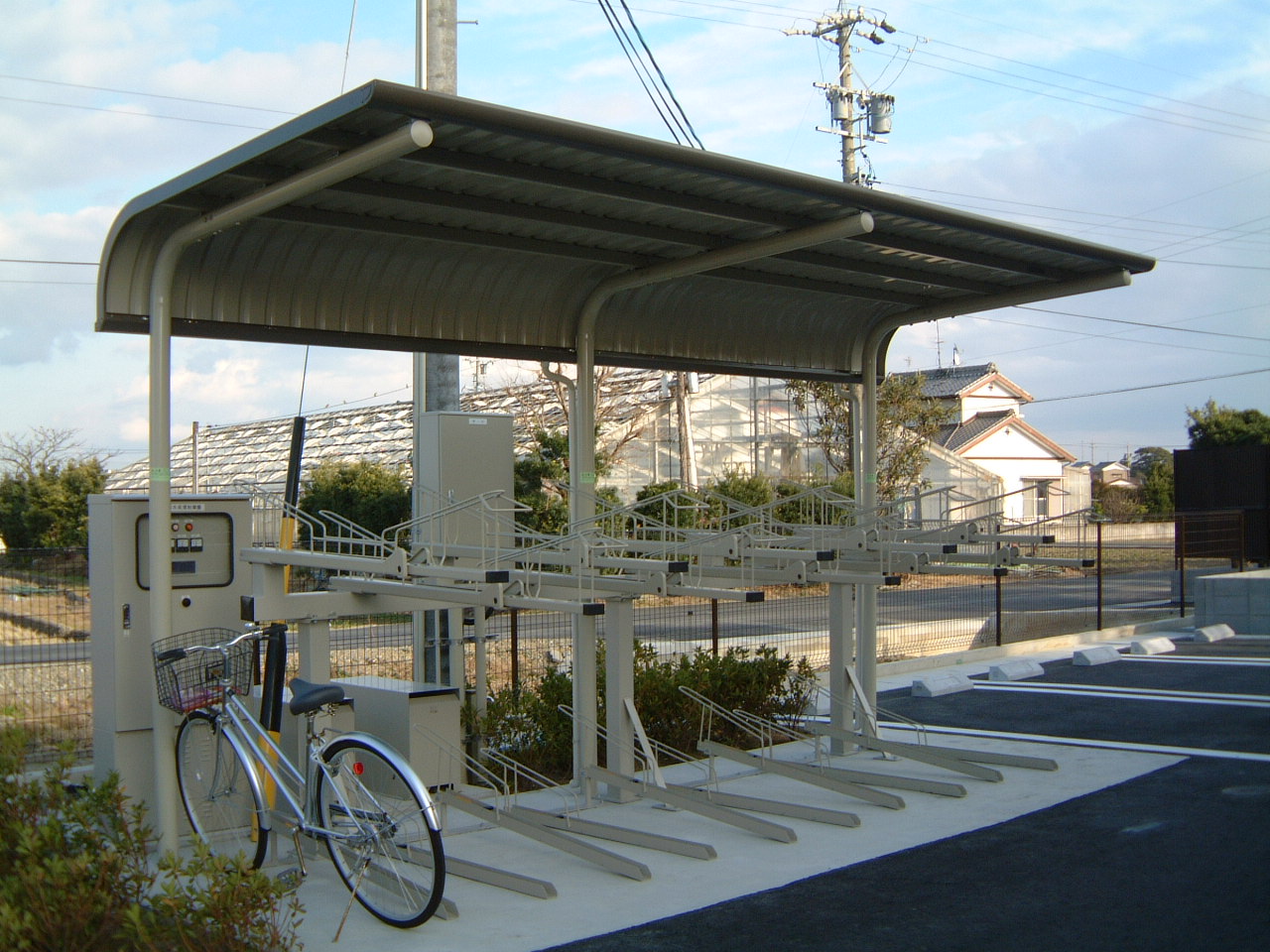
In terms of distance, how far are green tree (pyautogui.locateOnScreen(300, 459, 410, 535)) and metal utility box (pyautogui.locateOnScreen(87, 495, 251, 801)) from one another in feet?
59.1

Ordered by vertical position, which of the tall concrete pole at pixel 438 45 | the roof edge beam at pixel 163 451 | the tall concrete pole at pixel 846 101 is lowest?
the roof edge beam at pixel 163 451

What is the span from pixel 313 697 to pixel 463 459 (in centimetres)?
327

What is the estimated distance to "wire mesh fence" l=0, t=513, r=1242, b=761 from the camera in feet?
28.2

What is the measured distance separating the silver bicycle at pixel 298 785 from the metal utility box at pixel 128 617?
1.31 ft

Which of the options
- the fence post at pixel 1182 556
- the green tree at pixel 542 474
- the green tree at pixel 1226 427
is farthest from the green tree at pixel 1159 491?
the green tree at pixel 542 474

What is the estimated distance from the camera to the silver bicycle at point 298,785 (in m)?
5.12

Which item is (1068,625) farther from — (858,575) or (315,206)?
(315,206)

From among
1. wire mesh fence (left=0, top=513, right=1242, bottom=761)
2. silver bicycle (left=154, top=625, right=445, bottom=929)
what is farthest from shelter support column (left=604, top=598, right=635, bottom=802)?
silver bicycle (left=154, top=625, right=445, bottom=929)

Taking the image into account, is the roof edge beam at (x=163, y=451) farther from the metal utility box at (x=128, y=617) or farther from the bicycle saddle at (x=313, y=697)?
the bicycle saddle at (x=313, y=697)

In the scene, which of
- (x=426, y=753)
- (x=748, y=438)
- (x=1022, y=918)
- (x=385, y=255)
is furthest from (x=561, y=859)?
(x=748, y=438)

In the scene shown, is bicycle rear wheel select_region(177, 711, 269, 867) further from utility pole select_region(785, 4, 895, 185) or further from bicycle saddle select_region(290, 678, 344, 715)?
utility pole select_region(785, 4, 895, 185)

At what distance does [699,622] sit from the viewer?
2088 cm

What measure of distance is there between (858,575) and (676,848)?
2.26m

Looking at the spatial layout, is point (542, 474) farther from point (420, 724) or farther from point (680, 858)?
point (680, 858)
